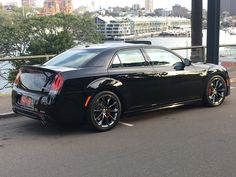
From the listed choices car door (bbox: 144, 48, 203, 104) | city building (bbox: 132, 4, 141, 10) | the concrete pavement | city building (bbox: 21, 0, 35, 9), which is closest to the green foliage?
city building (bbox: 21, 0, 35, 9)

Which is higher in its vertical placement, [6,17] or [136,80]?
[6,17]

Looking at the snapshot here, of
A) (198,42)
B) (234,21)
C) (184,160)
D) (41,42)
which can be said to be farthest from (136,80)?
(41,42)

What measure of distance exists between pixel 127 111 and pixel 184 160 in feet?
7.51

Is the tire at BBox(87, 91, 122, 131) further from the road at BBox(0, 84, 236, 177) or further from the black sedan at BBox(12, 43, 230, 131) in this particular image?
the road at BBox(0, 84, 236, 177)

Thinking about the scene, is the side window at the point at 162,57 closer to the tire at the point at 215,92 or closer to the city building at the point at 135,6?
the tire at the point at 215,92

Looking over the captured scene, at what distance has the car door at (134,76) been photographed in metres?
7.38

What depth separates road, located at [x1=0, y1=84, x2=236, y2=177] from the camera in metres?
5.03

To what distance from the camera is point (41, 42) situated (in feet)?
111

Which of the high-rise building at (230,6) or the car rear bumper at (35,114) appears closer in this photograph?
the car rear bumper at (35,114)

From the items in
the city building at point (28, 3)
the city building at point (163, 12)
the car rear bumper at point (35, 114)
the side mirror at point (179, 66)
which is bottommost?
the car rear bumper at point (35, 114)

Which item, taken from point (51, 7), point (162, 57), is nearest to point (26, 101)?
point (162, 57)

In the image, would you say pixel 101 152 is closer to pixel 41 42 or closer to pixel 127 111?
pixel 127 111

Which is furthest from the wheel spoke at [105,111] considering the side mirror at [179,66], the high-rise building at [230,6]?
the high-rise building at [230,6]

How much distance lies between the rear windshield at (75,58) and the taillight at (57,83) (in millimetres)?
535
